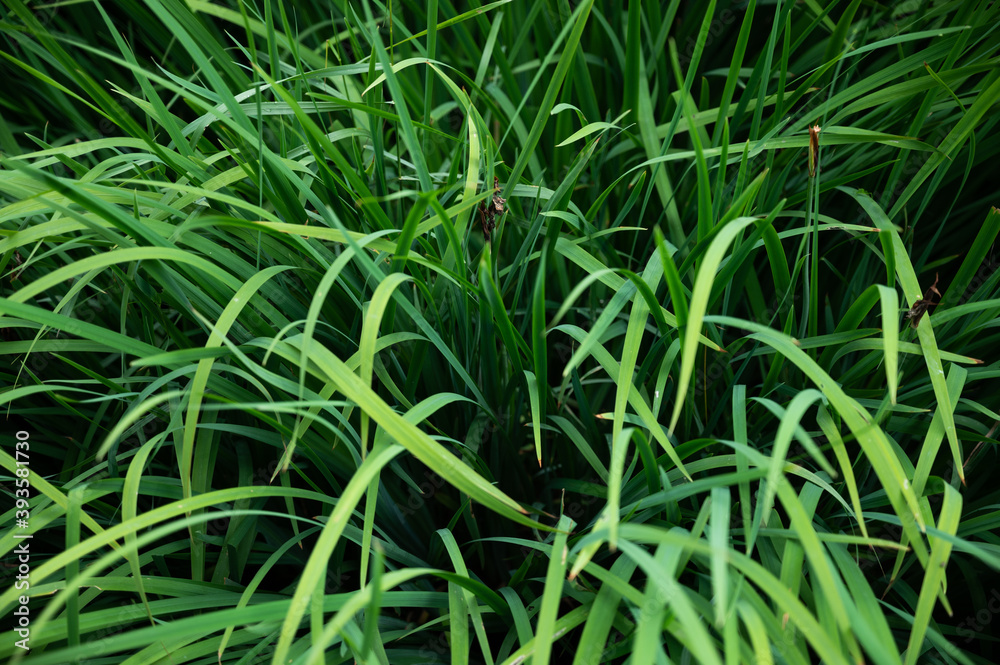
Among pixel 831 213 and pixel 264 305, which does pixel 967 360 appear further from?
pixel 264 305

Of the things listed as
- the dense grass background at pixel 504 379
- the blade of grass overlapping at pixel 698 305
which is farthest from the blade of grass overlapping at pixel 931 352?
the blade of grass overlapping at pixel 698 305

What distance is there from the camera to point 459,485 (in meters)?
0.58

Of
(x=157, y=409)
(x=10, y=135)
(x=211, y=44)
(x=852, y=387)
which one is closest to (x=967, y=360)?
(x=852, y=387)

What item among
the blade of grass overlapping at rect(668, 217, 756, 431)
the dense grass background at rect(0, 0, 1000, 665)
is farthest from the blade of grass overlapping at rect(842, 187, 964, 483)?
the blade of grass overlapping at rect(668, 217, 756, 431)

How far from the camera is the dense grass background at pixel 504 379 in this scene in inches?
22.5

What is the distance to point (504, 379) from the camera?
0.91 metres

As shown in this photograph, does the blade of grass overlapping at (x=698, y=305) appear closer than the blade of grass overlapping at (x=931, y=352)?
Yes

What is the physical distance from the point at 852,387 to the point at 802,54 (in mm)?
740

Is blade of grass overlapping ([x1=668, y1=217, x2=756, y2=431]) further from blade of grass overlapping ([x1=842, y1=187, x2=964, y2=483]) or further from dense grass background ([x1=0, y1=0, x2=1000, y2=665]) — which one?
blade of grass overlapping ([x1=842, y1=187, x2=964, y2=483])

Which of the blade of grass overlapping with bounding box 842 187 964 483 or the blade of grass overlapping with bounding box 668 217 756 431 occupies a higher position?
the blade of grass overlapping with bounding box 668 217 756 431

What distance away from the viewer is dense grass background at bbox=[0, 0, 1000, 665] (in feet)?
1.87

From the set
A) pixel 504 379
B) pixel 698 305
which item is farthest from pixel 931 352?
pixel 504 379

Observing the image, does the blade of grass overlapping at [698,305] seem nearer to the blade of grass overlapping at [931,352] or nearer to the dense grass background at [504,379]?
the dense grass background at [504,379]

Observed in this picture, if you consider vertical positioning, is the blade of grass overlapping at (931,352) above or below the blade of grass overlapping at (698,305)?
below
